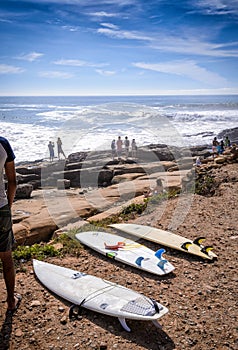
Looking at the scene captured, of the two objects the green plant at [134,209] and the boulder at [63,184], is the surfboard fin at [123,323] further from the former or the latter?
the boulder at [63,184]

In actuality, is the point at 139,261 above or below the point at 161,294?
above

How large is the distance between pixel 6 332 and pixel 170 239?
3.53 metres

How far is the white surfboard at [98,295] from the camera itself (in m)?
3.87

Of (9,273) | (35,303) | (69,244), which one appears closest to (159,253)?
(69,244)

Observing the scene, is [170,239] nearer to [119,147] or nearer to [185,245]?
[185,245]

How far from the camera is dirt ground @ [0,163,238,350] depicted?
367cm

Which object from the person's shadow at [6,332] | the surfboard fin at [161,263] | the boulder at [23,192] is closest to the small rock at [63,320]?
the person's shadow at [6,332]

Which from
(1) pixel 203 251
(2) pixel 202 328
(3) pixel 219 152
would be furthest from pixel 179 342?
(3) pixel 219 152

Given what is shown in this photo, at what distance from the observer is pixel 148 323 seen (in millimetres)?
3955

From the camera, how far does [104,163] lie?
20.3 metres

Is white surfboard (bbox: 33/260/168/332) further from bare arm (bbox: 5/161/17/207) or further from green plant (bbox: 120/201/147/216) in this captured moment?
green plant (bbox: 120/201/147/216)

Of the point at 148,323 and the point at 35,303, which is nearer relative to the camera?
the point at 148,323

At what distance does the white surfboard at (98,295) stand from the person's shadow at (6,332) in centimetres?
76

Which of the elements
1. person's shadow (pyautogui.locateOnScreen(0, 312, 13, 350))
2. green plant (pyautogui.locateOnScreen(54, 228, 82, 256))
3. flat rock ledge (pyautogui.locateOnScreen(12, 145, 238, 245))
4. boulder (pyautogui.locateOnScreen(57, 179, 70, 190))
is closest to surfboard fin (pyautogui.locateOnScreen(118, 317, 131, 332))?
person's shadow (pyautogui.locateOnScreen(0, 312, 13, 350))
